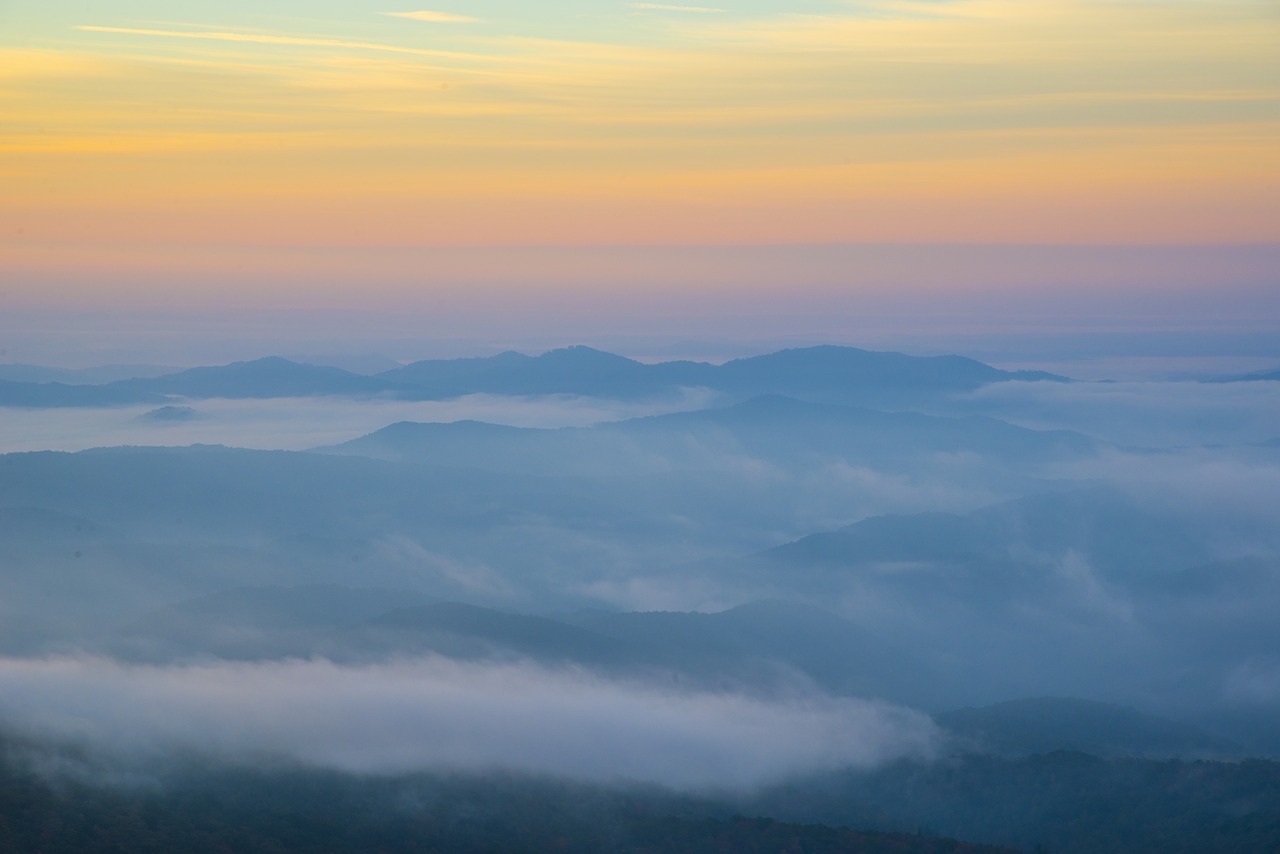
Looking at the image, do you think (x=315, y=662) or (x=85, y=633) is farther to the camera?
(x=85, y=633)

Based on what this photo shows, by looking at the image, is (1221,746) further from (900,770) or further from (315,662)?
(315,662)

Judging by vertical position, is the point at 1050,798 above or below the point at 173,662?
below

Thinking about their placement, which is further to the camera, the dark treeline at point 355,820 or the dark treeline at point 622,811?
the dark treeline at point 622,811

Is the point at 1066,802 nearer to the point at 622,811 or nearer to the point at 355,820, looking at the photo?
the point at 622,811

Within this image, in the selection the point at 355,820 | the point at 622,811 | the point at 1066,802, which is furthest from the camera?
the point at 1066,802

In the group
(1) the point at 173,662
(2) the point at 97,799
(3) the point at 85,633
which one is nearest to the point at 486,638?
(1) the point at 173,662

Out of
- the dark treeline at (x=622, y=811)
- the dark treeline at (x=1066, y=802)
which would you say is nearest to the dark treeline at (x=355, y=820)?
the dark treeline at (x=622, y=811)

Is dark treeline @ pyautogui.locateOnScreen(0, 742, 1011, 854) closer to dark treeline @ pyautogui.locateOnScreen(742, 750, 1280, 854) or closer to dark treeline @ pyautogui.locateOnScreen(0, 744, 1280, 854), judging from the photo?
dark treeline @ pyautogui.locateOnScreen(0, 744, 1280, 854)

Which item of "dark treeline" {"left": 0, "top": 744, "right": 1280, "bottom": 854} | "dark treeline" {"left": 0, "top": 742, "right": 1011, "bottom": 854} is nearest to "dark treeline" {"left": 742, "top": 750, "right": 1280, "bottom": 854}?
"dark treeline" {"left": 0, "top": 744, "right": 1280, "bottom": 854}

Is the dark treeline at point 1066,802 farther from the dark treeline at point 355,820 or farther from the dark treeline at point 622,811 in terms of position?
the dark treeline at point 355,820

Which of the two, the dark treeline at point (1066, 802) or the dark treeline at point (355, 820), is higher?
the dark treeline at point (1066, 802)

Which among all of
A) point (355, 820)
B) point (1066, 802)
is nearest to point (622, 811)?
point (355, 820)
